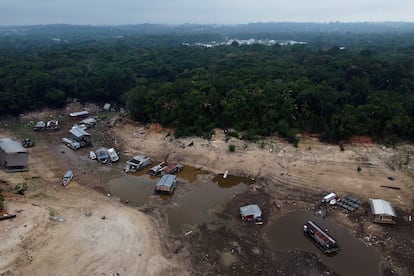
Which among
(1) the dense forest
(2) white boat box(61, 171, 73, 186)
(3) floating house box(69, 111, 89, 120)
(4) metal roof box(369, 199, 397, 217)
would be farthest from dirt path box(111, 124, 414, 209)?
(3) floating house box(69, 111, 89, 120)

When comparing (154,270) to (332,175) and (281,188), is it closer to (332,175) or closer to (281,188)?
(281,188)

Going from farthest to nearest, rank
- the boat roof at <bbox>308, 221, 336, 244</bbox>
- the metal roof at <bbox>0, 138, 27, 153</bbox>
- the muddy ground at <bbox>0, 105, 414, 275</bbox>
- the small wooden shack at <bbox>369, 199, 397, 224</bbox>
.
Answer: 1. the metal roof at <bbox>0, 138, 27, 153</bbox>
2. the small wooden shack at <bbox>369, 199, 397, 224</bbox>
3. the boat roof at <bbox>308, 221, 336, 244</bbox>
4. the muddy ground at <bbox>0, 105, 414, 275</bbox>

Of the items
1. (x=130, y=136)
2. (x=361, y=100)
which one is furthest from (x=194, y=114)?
(x=361, y=100)

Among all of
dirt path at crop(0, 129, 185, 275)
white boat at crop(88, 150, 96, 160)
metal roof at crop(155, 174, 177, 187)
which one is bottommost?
dirt path at crop(0, 129, 185, 275)

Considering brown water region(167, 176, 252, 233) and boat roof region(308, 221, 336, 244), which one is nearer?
boat roof region(308, 221, 336, 244)

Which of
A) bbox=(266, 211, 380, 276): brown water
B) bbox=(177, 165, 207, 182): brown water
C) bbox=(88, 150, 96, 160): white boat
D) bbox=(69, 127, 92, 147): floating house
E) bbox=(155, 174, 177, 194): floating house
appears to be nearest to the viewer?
bbox=(266, 211, 380, 276): brown water

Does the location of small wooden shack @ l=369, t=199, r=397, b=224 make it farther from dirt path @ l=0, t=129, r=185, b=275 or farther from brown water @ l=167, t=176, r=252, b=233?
dirt path @ l=0, t=129, r=185, b=275

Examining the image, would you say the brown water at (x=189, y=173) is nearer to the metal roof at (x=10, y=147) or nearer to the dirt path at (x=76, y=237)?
the dirt path at (x=76, y=237)

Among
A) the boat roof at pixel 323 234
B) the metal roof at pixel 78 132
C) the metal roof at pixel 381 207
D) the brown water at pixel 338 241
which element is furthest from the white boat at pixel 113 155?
the metal roof at pixel 381 207

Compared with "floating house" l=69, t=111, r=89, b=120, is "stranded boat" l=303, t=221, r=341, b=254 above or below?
below
